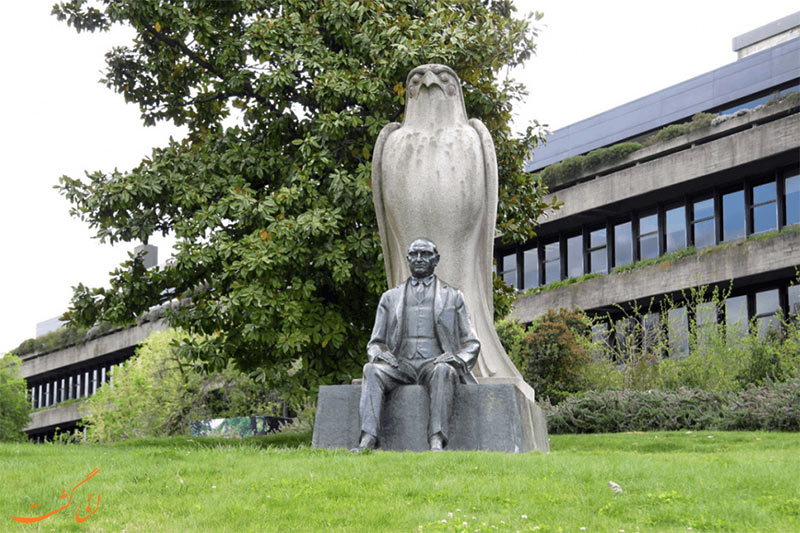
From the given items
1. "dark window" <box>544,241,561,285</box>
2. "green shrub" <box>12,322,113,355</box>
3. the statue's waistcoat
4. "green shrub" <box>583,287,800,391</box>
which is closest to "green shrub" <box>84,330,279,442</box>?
"dark window" <box>544,241,561,285</box>

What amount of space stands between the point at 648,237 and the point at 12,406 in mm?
33012

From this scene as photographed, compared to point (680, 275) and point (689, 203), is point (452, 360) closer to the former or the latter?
point (680, 275)

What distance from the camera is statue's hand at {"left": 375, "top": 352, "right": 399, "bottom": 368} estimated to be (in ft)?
31.9

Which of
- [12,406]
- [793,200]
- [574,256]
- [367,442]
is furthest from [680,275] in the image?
[12,406]

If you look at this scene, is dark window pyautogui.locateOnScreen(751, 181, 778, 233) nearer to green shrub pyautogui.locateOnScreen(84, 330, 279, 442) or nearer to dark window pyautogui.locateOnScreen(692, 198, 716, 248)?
dark window pyautogui.locateOnScreen(692, 198, 716, 248)

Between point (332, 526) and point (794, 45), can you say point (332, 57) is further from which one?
point (794, 45)

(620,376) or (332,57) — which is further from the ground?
(332,57)

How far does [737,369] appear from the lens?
21.5 metres

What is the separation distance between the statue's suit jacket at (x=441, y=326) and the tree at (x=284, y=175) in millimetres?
4144

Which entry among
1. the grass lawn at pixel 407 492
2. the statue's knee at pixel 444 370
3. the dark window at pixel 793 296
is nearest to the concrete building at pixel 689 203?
the dark window at pixel 793 296

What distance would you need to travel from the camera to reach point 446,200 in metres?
11.4

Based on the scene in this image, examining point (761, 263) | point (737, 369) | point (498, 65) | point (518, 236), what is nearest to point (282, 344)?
point (518, 236)

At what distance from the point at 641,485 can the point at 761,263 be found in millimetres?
24676

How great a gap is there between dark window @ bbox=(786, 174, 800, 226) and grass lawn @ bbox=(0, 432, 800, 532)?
976 inches
